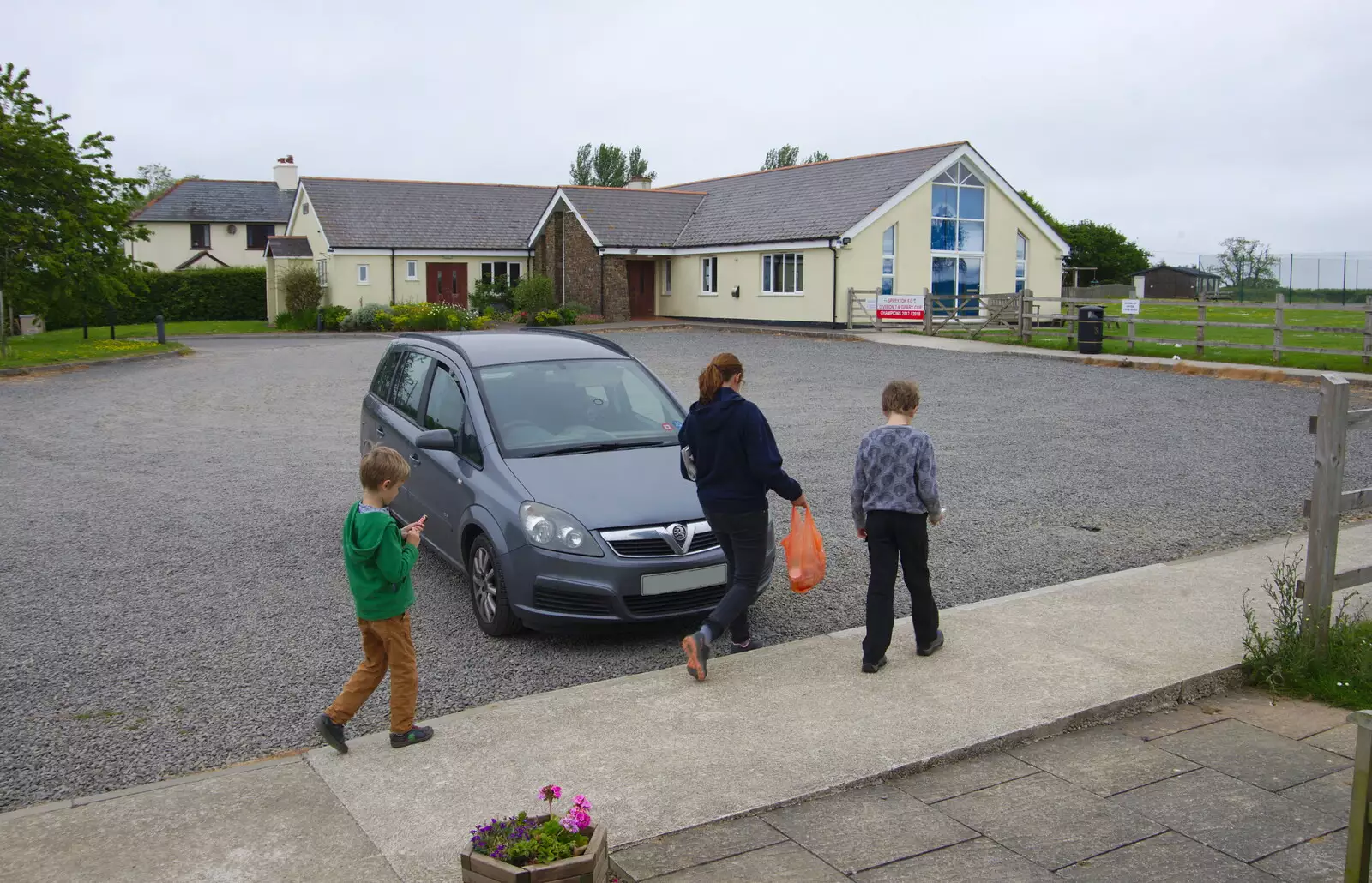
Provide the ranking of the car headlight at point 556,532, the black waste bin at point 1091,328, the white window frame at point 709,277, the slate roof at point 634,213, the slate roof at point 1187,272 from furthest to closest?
the slate roof at point 1187,272 → the slate roof at point 634,213 → the white window frame at point 709,277 → the black waste bin at point 1091,328 → the car headlight at point 556,532

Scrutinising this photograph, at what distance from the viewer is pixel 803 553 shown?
233 inches

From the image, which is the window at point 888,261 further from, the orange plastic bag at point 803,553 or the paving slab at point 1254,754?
the paving slab at point 1254,754

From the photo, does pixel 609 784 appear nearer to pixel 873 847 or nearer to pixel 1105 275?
pixel 873 847

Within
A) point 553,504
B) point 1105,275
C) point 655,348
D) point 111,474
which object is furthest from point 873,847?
point 1105,275

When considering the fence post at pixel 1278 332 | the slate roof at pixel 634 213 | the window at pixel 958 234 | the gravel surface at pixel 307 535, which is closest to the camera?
the gravel surface at pixel 307 535

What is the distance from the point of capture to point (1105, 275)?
7256 centimetres

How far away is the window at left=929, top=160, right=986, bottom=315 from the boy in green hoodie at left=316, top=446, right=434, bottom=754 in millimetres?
33637

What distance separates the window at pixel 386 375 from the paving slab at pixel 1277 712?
639 centimetres

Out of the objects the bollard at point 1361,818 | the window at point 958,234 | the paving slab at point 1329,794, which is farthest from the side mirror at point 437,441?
the window at point 958,234

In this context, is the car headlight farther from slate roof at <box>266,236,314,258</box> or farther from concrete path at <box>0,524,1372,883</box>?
slate roof at <box>266,236,314,258</box>

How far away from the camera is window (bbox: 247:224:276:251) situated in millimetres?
63281

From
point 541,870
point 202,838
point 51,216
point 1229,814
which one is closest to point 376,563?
point 202,838

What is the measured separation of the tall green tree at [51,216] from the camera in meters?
28.5

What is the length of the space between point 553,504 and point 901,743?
2496 mm
